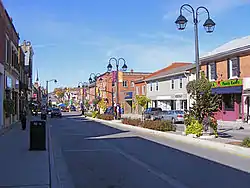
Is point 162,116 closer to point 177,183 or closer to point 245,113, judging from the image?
point 245,113

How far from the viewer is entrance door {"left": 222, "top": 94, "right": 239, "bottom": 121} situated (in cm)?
3569

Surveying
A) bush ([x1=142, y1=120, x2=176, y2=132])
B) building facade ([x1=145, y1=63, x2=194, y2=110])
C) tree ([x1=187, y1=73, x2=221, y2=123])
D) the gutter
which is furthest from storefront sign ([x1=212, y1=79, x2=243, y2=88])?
tree ([x1=187, y1=73, x2=221, y2=123])

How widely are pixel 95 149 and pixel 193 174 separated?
22.1ft

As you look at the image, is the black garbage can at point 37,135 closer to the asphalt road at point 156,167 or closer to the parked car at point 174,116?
the asphalt road at point 156,167

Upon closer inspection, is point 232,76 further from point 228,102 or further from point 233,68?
point 228,102

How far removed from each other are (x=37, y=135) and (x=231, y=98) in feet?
86.4

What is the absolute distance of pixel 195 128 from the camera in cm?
1878

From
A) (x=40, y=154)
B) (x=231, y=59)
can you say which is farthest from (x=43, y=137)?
(x=231, y=59)

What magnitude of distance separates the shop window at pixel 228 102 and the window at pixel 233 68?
2075 millimetres

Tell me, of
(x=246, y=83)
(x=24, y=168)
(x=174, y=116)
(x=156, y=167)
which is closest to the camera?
(x=24, y=168)

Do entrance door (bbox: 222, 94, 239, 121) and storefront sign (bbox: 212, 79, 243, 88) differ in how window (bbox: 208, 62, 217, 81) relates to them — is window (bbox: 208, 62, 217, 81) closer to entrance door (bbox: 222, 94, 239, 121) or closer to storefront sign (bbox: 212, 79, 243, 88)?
storefront sign (bbox: 212, 79, 243, 88)

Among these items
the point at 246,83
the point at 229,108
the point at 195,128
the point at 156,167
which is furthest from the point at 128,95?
the point at 156,167

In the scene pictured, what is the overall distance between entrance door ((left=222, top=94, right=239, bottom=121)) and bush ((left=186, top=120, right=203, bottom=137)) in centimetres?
1786

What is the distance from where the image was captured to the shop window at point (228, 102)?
36562 millimetres
